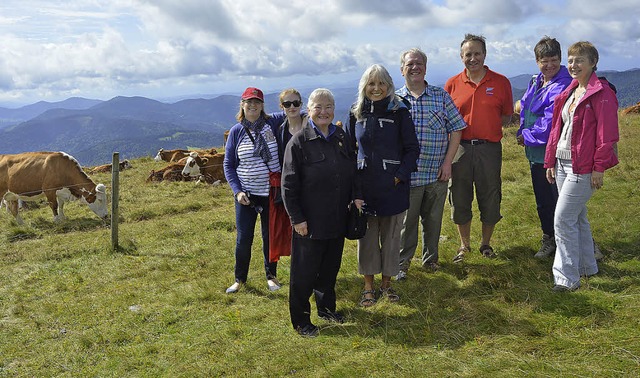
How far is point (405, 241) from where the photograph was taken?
5.53 meters

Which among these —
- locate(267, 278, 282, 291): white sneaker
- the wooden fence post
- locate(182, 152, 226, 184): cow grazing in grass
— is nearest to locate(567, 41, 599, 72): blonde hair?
locate(267, 278, 282, 291): white sneaker

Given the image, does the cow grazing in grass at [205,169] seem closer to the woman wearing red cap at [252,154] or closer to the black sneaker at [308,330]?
the woman wearing red cap at [252,154]

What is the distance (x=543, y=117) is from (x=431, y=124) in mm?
1394

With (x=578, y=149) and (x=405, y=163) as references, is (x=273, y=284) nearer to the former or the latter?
(x=405, y=163)

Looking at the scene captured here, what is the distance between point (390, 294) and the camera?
4.96m

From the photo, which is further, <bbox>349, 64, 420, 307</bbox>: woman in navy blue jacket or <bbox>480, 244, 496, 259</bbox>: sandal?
<bbox>480, 244, 496, 259</bbox>: sandal

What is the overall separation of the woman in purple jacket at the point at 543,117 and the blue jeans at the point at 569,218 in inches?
30.2

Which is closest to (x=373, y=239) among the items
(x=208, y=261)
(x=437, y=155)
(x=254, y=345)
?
(x=437, y=155)

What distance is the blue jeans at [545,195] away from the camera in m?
5.58

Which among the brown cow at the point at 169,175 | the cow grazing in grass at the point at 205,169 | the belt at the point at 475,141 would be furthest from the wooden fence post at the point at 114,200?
the brown cow at the point at 169,175

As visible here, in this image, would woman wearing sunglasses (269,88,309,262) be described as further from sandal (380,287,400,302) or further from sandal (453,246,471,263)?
sandal (453,246,471,263)

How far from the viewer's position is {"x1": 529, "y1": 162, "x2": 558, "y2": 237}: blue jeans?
5580 millimetres

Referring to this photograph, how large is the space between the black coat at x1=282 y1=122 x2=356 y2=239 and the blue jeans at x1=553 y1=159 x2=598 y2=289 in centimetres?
218

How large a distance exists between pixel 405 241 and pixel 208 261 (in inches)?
135
